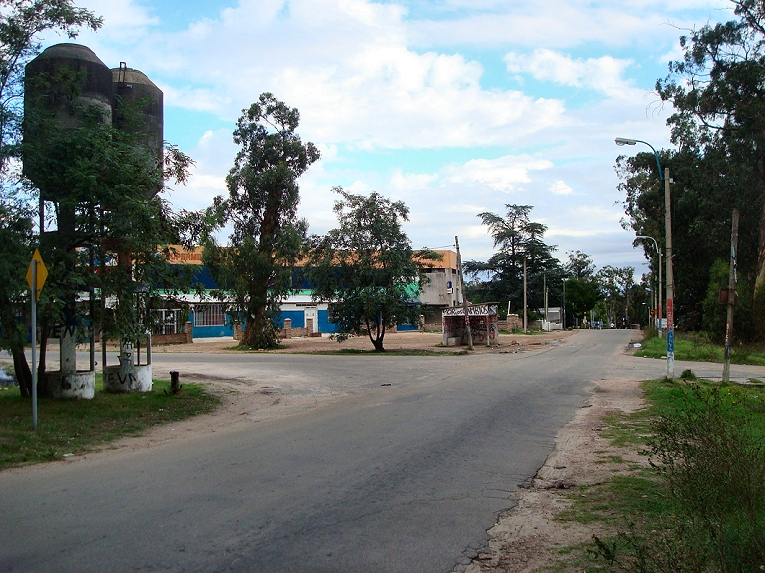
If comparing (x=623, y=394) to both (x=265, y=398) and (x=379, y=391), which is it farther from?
(x=265, y=398)

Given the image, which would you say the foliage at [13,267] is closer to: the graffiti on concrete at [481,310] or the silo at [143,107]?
the silo at [143,107]

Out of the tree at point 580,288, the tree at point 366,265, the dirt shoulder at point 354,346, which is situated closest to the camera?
the tree at point 366,265

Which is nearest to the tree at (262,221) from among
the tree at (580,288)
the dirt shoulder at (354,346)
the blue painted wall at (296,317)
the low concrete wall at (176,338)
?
the dirt shoulder at (354,346)

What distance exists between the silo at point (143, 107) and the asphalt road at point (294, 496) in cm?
725

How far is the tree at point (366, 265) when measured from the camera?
3647 cm

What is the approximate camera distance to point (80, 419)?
40.1ft

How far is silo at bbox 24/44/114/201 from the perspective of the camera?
12336 mm

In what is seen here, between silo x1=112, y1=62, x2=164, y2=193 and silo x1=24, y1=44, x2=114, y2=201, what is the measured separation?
619mm

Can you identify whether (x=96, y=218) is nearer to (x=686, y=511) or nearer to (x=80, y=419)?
(x=80, y=419)

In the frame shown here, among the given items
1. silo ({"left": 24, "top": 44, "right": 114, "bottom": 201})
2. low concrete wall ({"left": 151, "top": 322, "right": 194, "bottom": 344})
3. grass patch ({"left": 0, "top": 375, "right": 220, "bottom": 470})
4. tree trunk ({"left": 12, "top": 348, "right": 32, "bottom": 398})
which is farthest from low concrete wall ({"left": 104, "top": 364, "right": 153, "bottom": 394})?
low concrete wall ({"left": 151, "top": 322, "right": 194, "bottom": 344})

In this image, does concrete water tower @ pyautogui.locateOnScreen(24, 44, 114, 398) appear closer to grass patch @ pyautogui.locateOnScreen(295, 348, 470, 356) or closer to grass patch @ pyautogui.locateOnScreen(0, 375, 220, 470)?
grass patch @ pyautogui.locateOnScreen(0, 375, 220, 470)

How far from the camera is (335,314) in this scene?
3766 centimetres

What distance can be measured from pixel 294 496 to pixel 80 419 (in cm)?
693

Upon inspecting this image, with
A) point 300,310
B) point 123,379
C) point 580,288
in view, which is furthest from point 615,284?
point 123,379
